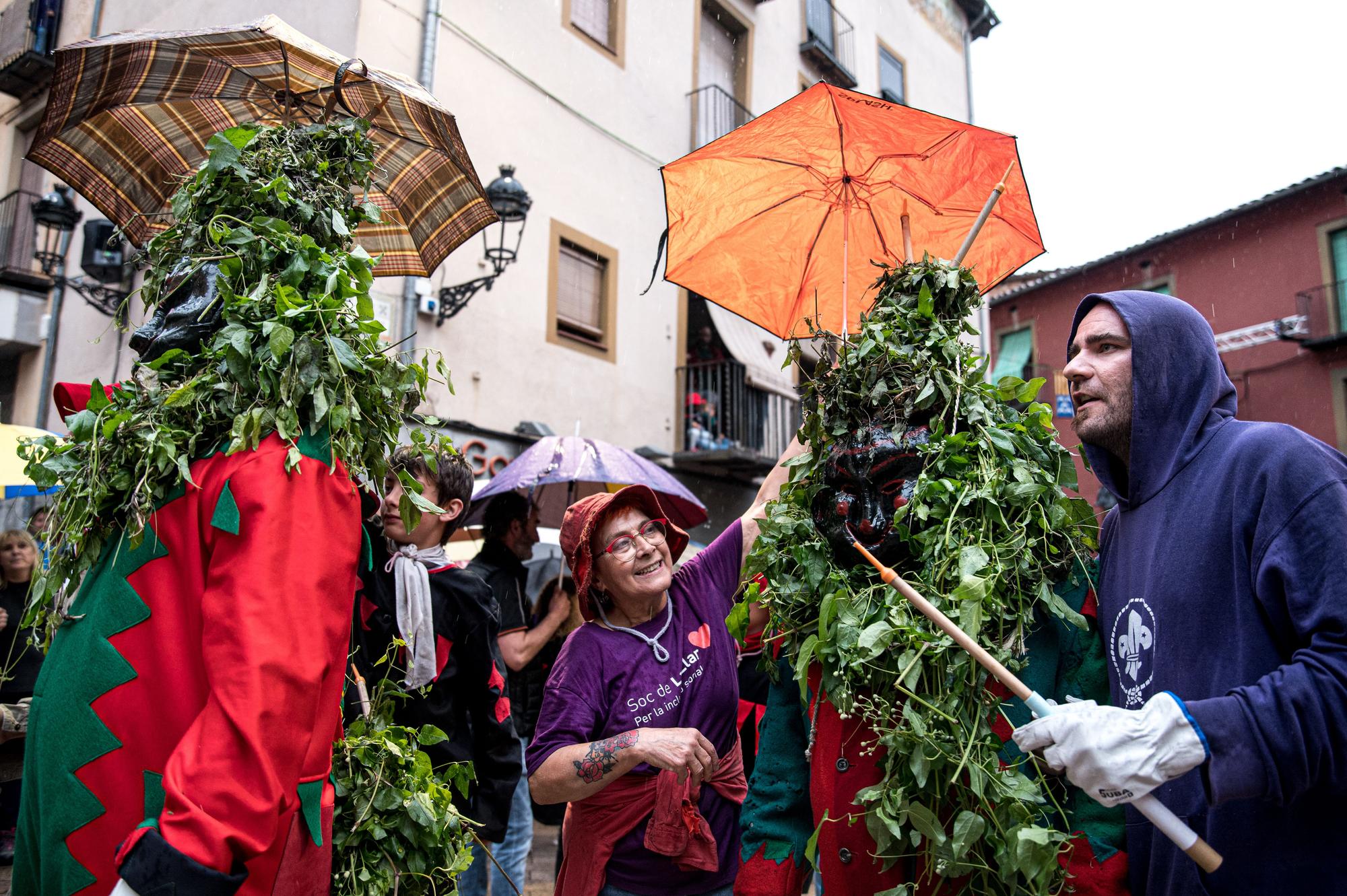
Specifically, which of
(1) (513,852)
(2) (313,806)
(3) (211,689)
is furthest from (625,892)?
(1) (513,852)

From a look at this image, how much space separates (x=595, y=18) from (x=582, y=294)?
11.5ft

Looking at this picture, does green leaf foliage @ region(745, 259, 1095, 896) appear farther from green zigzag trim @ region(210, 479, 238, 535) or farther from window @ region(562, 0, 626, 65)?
window @ region(562, 0, 626, 65)

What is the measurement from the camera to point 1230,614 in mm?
1938

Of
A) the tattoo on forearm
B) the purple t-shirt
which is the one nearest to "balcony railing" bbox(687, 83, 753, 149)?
the purple t-shirt

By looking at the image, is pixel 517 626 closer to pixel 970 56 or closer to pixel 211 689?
pixel 211 689

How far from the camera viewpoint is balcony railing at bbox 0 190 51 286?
12.8 metres

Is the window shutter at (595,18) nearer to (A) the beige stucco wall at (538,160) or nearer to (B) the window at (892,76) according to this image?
(A) the beige stucco wall at (538,160)

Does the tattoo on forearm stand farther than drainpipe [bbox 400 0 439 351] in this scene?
No

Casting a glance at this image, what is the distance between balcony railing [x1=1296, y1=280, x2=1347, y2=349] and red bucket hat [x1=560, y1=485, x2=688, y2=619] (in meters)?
21.4

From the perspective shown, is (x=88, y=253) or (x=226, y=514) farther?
(x=88, y=253)

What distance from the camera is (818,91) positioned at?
11.5 ft

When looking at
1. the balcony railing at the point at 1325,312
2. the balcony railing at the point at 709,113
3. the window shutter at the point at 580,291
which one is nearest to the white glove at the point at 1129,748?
the window shutter at the point at 580,291

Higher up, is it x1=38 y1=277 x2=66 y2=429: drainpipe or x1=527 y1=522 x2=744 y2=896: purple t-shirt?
x1=38 y1=277 x2=66 y2=429: drainpipe

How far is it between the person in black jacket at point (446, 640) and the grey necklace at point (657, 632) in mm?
765
